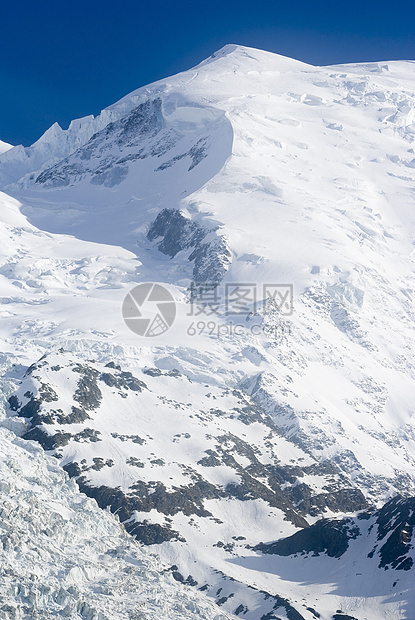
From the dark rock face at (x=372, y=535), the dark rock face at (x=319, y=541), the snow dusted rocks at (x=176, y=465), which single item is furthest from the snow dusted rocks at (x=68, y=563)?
the dark rock face at (x=372, y=535)

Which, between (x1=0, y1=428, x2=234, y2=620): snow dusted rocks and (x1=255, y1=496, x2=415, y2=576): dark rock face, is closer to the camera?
(x1=0, y1=428, x2=234, y2=620): snow dusted rocks

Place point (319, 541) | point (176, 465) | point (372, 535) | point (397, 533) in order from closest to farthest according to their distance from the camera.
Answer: point (397, 533), point (319, 541), point (372, 535), point (176, 465)

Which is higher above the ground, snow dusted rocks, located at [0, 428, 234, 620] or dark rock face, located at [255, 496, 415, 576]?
snow dusted rocks, located at [0, 428, 234, 620]

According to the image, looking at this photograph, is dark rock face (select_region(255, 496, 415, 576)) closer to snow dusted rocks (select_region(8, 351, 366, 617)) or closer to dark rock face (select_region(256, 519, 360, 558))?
dark rock face (select_region(256, 519, 360, 558))

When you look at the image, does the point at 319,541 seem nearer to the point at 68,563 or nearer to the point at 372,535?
the point at 372,535

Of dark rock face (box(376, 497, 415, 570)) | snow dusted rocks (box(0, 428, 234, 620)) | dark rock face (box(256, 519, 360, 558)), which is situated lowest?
dark rock face (box(256, 519, 360, 558))

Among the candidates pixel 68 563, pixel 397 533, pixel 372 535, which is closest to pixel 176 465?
pixel 372 535

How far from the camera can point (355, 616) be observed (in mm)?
143250

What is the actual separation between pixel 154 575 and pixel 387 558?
147 feet

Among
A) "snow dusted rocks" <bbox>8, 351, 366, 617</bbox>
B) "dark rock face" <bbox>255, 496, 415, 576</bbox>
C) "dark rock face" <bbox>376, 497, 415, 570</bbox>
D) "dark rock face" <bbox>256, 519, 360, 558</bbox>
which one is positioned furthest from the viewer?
"dark rock face" <bbox>256, 519, 360, 558</bbox>

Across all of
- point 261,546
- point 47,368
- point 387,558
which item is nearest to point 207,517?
point 261,546

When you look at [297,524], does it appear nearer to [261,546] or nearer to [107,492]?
[261,546]

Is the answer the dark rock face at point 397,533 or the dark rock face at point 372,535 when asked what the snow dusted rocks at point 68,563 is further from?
the dark rock face at point 397,533

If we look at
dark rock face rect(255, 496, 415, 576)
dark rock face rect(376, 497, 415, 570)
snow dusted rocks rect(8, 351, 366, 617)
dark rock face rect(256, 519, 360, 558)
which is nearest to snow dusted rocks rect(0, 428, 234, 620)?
snow dusted rocks rect(8, 351, 366, 617)
